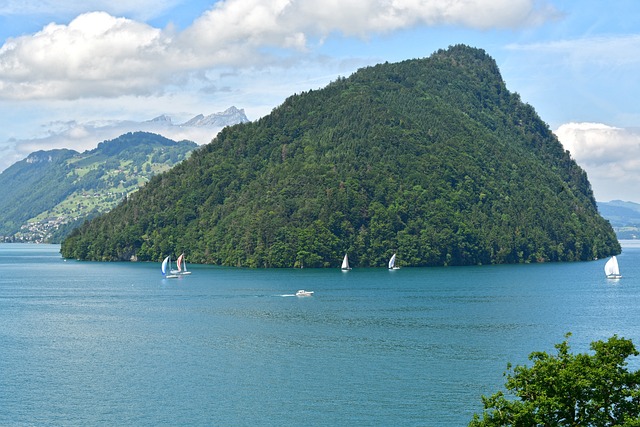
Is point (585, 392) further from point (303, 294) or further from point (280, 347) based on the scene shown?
point (303, 294)

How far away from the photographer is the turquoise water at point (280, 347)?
6962 cm

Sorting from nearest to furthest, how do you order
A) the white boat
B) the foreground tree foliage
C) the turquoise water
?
the foreground tree foliage, the turquoise water, the white boat

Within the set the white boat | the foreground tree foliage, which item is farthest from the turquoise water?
the foreground tree foliage

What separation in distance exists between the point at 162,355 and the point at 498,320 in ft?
162

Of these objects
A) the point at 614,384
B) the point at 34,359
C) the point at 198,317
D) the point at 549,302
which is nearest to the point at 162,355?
the point at 34,359

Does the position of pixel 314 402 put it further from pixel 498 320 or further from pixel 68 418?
pixel 498 320

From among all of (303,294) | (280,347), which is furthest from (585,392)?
(303,294)

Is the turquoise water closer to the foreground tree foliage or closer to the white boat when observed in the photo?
the white boat

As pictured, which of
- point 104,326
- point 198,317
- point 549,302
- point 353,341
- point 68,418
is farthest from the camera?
point 549,302

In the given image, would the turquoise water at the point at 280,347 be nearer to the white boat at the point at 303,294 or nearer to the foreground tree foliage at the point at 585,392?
the white boat at the point at 303,294

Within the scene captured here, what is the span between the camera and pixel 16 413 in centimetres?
6869

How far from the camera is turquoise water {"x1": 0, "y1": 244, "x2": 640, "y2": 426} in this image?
2741 inches

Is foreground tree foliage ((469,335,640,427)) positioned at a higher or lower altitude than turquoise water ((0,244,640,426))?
higher

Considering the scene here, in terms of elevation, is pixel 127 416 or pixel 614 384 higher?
pixel 614 384
